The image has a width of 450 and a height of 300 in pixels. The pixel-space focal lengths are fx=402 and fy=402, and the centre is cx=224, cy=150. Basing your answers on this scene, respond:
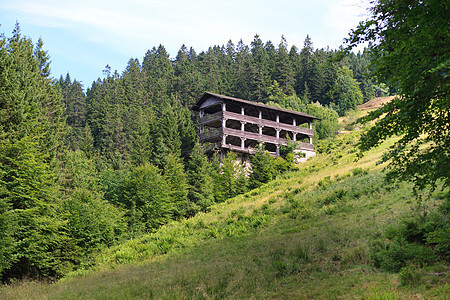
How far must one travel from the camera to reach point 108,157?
242 ft

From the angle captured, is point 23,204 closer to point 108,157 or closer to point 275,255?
point 275,255

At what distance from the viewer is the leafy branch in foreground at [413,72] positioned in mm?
9508

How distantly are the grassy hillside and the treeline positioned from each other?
326 centimetres

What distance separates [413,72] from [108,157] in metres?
69.1

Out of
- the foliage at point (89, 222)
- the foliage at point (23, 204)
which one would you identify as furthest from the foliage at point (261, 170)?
the foliage at point (23, 204)

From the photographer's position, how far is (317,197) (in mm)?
26859

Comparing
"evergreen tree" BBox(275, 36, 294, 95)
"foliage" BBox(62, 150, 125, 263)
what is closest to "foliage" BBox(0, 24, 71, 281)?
"foliage" BBox(62, 150, 125, 263)

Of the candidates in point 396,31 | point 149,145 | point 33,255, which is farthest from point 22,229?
point 149,145

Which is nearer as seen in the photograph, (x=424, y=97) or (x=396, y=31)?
(x=424, y=97)

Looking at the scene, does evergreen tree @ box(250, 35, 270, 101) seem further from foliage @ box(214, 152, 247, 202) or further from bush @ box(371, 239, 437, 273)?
bush @ box(371, 239, 437, 273)

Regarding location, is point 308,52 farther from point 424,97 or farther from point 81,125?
point 424,97

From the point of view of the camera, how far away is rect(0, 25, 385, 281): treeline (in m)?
24.3

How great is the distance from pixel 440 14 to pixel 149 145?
162 feet

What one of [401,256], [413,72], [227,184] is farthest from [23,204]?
[227,184]
